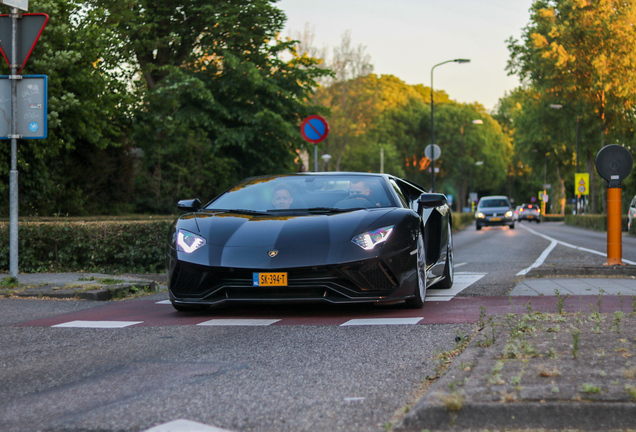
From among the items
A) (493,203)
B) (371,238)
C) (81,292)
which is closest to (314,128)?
(81,292)

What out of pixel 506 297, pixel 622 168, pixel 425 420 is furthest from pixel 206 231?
pixel 622 168

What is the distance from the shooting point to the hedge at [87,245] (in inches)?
463

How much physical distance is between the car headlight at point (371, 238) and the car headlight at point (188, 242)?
1329mm

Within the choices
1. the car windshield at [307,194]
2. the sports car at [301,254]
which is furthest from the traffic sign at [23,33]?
the sports car at [301,254]

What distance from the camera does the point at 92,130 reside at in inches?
839

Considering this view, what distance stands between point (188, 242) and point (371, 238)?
159 centimetres

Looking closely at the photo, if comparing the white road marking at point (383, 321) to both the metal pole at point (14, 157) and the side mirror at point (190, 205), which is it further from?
the metal pole at point (14, 157)

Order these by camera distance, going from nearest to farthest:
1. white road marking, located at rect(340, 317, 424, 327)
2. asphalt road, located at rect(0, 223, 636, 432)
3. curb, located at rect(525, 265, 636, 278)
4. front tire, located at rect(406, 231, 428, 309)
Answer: asphalt road, located at rect(0, 223, 636, 432), white road marking, located at rect(340, 317, 424, 327), front tire, located at rect(406, 231, 428, 309), curb, located at rect(525, 265, 636, 278)

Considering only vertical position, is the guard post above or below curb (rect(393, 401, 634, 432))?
above

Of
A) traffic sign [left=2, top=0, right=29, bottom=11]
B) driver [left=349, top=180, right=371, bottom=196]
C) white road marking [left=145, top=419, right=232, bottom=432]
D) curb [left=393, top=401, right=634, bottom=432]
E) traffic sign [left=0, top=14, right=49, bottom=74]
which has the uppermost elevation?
traffic sign [left=2, top=0, right=29, bottom=11]

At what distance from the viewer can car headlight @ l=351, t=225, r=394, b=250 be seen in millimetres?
6707

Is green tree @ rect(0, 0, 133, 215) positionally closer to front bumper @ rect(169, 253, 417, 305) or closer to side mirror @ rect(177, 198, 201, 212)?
side mirror @ rect(177, 198, 201, 212)

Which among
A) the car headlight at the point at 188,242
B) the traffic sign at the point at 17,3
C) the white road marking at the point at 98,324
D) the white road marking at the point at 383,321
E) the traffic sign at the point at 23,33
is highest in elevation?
the traffic sign at the point at 17,3

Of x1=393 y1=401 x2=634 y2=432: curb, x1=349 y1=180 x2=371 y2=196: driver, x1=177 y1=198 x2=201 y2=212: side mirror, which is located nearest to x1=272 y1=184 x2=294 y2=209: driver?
x1=349 y1=180 x2=371 y2=196: driver
